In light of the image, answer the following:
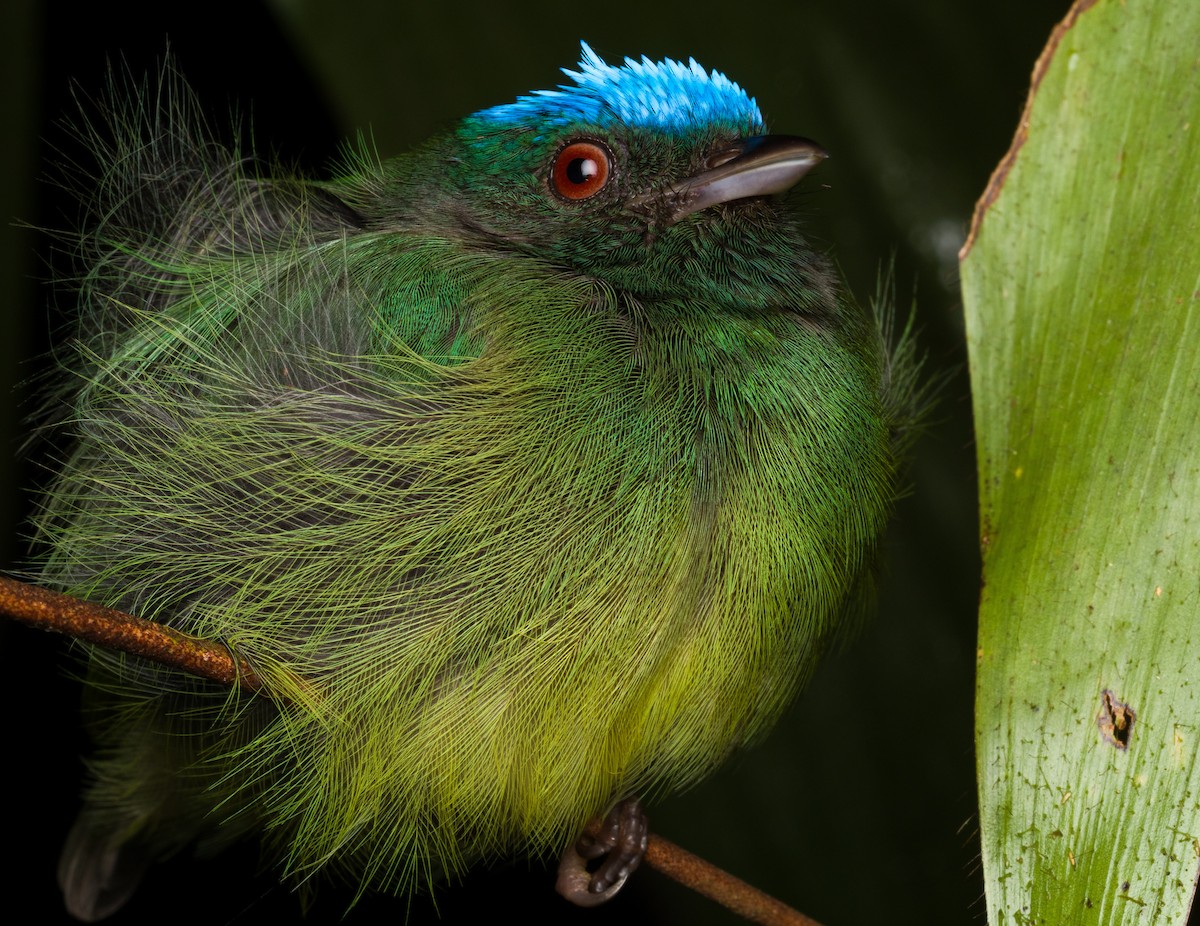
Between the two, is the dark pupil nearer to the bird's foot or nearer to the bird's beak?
the bird's beak

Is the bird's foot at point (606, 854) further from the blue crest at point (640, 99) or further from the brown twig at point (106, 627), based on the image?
the blue crest at point (640, 99)

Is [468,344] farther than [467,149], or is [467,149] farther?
[467,149]

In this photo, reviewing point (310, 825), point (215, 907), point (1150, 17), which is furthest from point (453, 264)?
point (215, 907)

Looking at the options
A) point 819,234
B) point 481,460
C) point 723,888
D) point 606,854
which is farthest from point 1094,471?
point 606,854

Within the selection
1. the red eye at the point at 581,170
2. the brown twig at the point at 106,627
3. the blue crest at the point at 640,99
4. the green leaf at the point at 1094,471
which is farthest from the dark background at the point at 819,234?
the green leaf at the point at 1094,471

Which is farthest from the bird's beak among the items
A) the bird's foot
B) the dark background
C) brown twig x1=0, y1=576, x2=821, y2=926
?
the bird's foot

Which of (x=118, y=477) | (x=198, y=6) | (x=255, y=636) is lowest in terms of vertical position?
(x=255, y=636)

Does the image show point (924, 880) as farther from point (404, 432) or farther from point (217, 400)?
point (217, 400)
